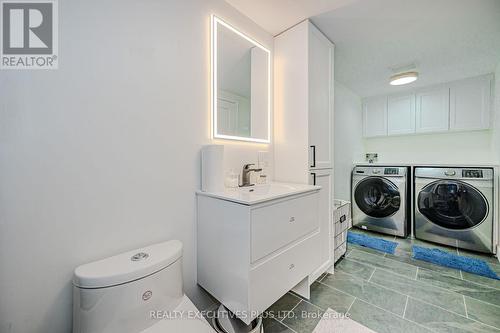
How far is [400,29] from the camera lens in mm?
1689

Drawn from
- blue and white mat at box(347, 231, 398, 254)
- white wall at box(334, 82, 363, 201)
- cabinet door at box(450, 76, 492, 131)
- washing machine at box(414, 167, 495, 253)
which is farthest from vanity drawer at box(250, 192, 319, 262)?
cabinet door at box(450, 76, 492, 131)

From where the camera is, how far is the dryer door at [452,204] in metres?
2.20

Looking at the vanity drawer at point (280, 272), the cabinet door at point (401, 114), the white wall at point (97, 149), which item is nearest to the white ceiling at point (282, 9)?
the white wall at point (97, 149)

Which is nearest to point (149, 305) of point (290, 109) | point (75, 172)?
point (75, 172)

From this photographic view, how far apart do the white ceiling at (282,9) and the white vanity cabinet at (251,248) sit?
138 centimetres

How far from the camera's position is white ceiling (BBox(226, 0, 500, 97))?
143 centimetres

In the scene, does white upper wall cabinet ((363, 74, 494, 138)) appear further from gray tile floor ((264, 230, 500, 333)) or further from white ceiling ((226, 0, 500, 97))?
gray tile floor ((264, 230, 500, 333))

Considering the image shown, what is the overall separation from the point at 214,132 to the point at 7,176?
964mm

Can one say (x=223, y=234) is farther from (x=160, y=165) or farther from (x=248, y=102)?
(x=248, y=102)

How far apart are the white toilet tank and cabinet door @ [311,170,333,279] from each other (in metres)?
1.30
